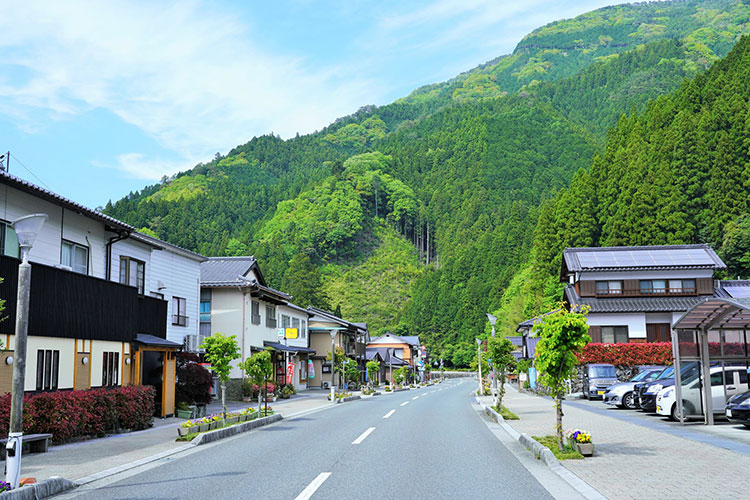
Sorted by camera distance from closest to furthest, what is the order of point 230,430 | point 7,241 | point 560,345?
point 560,345 → point 7,241 → point 230,430

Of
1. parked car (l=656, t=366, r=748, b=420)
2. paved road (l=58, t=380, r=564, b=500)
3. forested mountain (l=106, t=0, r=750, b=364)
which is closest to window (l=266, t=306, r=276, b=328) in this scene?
paved road (l=58, t=380, r=564, b=500)

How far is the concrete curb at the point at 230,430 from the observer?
15.8 meters

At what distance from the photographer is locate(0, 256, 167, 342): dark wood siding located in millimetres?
15125

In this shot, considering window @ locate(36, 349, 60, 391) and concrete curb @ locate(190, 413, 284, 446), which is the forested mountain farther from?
window @ locate(36, 349, 60, 391)

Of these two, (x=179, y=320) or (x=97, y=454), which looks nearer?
(x=97, y=454)

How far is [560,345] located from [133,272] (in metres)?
18.1

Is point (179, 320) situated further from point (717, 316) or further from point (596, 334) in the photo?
point (596, 334)

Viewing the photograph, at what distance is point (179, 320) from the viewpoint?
32.5m

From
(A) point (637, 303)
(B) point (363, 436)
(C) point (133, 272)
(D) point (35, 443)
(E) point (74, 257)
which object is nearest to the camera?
(D) point (35, 443)

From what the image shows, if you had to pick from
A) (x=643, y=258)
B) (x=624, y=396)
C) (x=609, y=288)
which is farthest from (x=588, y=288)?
(x=624, y=396)

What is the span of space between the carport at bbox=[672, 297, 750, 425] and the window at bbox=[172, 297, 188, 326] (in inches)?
890

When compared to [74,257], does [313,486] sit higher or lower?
lower

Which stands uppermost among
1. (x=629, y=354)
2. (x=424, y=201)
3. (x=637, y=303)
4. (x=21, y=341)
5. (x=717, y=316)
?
(x=424, y=201)

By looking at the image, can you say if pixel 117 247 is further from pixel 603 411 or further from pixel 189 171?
pixel 189 171
